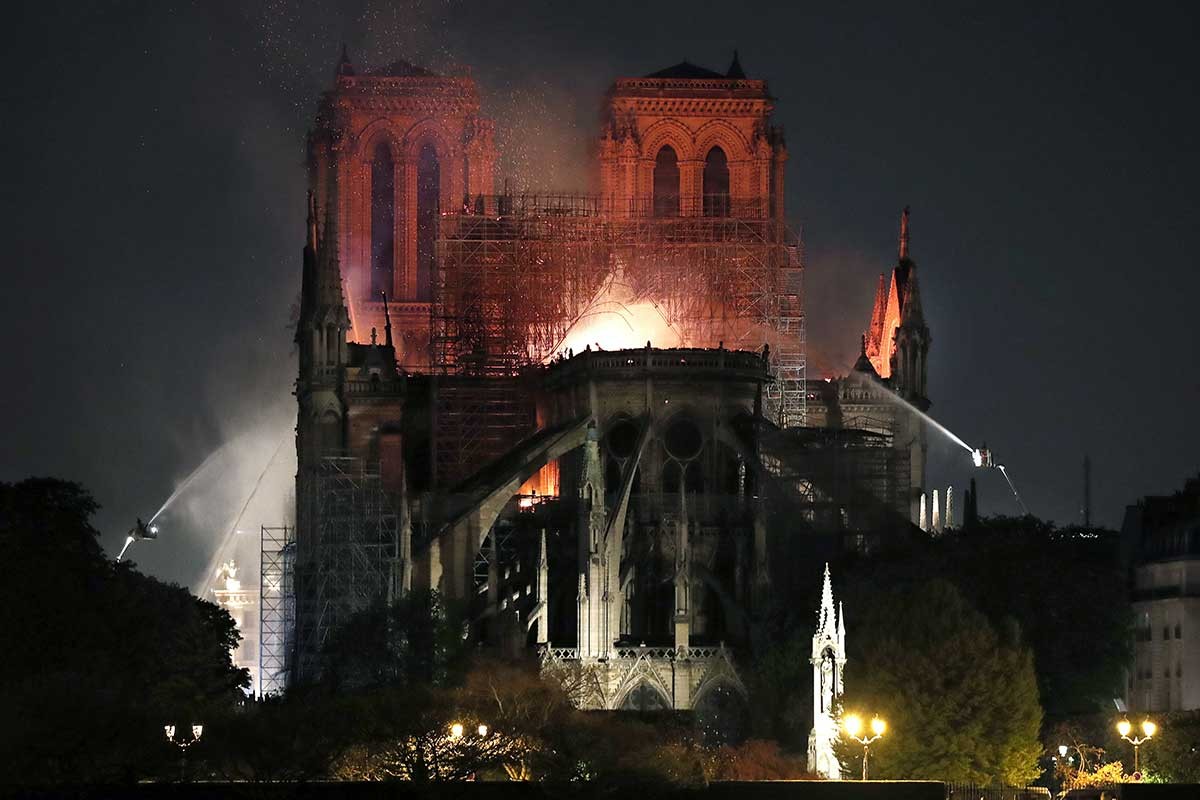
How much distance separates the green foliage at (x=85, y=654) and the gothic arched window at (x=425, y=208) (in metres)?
27.1

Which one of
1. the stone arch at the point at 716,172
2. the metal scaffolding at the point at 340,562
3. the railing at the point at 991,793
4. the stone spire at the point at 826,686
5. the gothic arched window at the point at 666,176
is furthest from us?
the stone arch at the point at 716,172

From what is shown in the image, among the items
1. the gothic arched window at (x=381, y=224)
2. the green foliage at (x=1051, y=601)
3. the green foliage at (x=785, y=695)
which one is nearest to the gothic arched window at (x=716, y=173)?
the gothic arched window at (x=381, y=224)

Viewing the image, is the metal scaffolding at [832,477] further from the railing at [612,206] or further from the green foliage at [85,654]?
the green foliage at [85,654]

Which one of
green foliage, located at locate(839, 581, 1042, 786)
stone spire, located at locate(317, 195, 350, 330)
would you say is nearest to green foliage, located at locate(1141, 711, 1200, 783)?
green foliage, located at locate(839, 581, 1042, 786)

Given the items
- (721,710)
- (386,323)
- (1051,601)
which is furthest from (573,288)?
(1051,601)

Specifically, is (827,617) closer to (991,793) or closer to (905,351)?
(991,793)

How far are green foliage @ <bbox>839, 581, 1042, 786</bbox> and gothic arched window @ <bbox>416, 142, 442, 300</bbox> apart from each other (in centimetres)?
4643

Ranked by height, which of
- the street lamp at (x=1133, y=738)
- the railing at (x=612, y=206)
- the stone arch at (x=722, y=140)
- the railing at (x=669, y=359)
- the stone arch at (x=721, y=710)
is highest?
the stone arch at (x=722, y=140)

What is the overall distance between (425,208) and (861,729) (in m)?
51.8

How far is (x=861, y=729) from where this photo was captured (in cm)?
10100

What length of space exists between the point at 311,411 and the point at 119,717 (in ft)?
143

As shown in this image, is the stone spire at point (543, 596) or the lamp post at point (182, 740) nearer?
the lamp post at point (182, 740)

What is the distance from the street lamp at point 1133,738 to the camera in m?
101

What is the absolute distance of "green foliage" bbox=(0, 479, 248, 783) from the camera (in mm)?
90062
